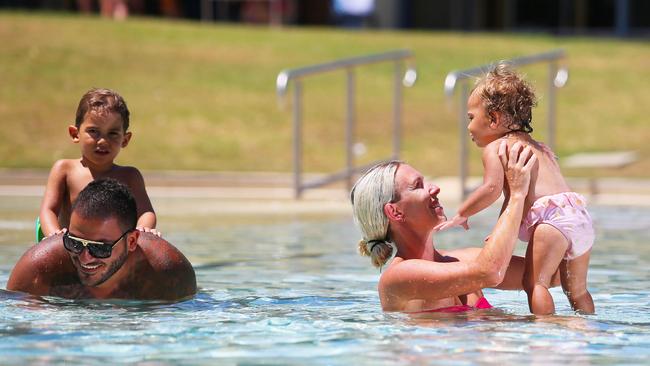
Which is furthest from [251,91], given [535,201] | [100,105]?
[535,201]

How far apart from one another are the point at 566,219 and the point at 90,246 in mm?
2068

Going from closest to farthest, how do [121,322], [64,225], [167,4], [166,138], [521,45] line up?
[121,322], [64,225], [166,138], [521,45], [167,4]

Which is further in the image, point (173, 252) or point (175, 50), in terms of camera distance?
point (175, 50)

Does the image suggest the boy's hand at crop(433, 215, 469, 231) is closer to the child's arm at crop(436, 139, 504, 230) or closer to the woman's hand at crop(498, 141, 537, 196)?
the child's arm at crop(436, 139, 504, 230)

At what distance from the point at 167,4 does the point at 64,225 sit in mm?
26534

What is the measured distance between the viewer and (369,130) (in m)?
18.7

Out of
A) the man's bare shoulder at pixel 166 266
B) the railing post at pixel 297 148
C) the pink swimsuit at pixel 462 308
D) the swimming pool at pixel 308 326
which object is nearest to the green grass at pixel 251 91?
the railing post at pixel 297 148

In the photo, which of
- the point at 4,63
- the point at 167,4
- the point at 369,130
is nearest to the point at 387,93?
the point at 369,130

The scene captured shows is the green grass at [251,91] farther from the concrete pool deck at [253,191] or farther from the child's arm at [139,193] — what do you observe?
the child's arm at [139,193]

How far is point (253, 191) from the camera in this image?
13.9 meters

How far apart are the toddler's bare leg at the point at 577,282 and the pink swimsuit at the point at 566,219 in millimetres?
48

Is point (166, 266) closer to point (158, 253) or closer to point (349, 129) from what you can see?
point (158, 253)

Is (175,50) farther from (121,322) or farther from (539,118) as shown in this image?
(121,322)

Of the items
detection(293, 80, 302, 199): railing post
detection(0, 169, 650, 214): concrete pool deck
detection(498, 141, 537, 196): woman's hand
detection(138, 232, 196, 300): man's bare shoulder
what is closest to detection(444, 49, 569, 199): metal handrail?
detection(0, 169, 650, 214): concrete pool deck
